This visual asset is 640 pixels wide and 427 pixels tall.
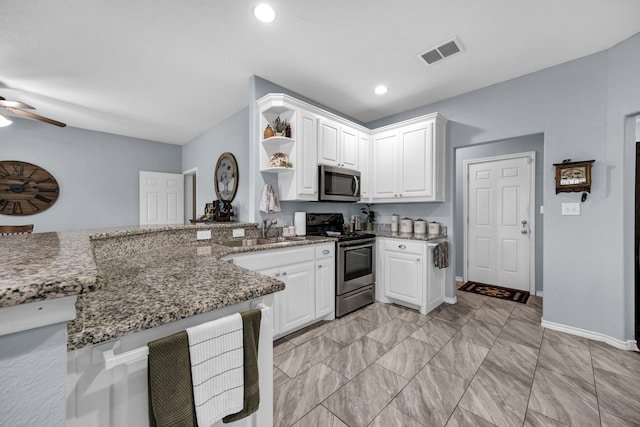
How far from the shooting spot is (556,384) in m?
1.76

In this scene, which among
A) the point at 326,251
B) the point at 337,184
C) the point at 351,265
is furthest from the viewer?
the point at 337,184

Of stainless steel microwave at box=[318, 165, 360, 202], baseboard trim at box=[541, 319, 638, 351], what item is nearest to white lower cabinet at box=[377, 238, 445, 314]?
stainless steel microwave at box=[318, 165, 360, 202]

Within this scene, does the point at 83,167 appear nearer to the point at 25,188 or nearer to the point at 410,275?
the point at 25,188

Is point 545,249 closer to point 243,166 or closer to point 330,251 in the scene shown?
point 330,251

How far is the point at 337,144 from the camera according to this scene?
127 inches

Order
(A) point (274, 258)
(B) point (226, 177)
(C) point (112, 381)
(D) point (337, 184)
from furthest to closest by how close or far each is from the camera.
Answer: (B) point (226, 177), (D) point (337, 184), (A) point (274, 258), (C) point (112, 381)

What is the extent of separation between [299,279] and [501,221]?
3276 mm

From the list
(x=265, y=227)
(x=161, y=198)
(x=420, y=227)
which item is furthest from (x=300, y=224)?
(x=161, y=198)

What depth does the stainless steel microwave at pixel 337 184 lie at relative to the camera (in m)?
3.02

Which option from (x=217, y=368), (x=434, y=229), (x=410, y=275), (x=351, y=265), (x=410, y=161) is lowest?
(x=410, y=275)

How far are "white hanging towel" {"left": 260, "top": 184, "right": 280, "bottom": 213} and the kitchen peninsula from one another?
1498 mm

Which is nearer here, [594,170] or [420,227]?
[594,170]

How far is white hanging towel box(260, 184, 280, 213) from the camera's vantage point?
2771 mm

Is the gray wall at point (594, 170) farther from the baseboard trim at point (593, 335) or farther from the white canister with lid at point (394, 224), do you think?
the white canister with lid at point (394, 224)
